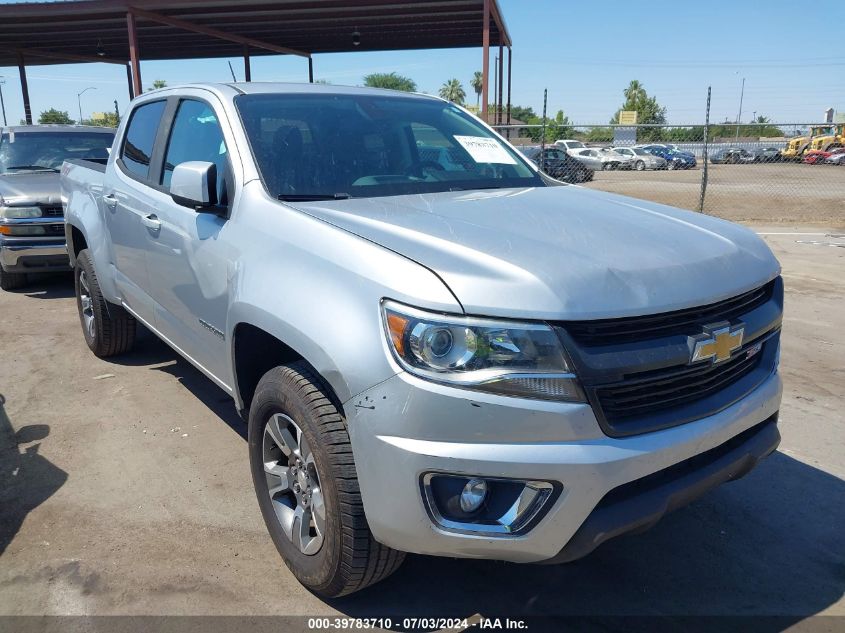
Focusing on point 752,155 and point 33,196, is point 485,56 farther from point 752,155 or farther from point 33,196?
point 752,155

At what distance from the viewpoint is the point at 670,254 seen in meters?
2.34

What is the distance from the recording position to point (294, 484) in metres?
2.64

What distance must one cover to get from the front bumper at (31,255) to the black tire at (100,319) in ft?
7.22

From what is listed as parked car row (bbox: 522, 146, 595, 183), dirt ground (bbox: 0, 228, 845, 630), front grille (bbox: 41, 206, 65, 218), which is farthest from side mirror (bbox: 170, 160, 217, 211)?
parked car row (bbox: 522, 146, 595, 183)

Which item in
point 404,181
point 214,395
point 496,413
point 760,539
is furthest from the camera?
point 214,395

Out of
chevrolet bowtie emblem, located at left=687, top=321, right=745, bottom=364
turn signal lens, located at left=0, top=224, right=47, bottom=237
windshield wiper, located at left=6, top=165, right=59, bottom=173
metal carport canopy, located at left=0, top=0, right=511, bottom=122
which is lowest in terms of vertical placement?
turn signal lens, located at left=0, top=224, right=47, bottom=237

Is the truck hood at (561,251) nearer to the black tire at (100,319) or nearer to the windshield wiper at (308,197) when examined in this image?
the windshield wiper at (308,197)

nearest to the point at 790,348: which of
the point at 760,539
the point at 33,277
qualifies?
the point at 760,539

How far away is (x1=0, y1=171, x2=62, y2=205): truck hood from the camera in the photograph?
7.25 meters

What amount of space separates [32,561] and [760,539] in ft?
10.1

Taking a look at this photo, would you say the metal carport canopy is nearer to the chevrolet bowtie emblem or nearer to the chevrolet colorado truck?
the chevrolet colorado truck

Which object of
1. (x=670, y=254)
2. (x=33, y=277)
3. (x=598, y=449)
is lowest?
(x=33, y=277)

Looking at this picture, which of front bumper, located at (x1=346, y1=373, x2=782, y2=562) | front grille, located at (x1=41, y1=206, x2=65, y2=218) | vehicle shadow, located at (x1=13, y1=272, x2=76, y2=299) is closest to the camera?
front bumper, located at (x1=346, y1=373, x2=782, y2=562)

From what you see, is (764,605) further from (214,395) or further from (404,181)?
(214,395)
